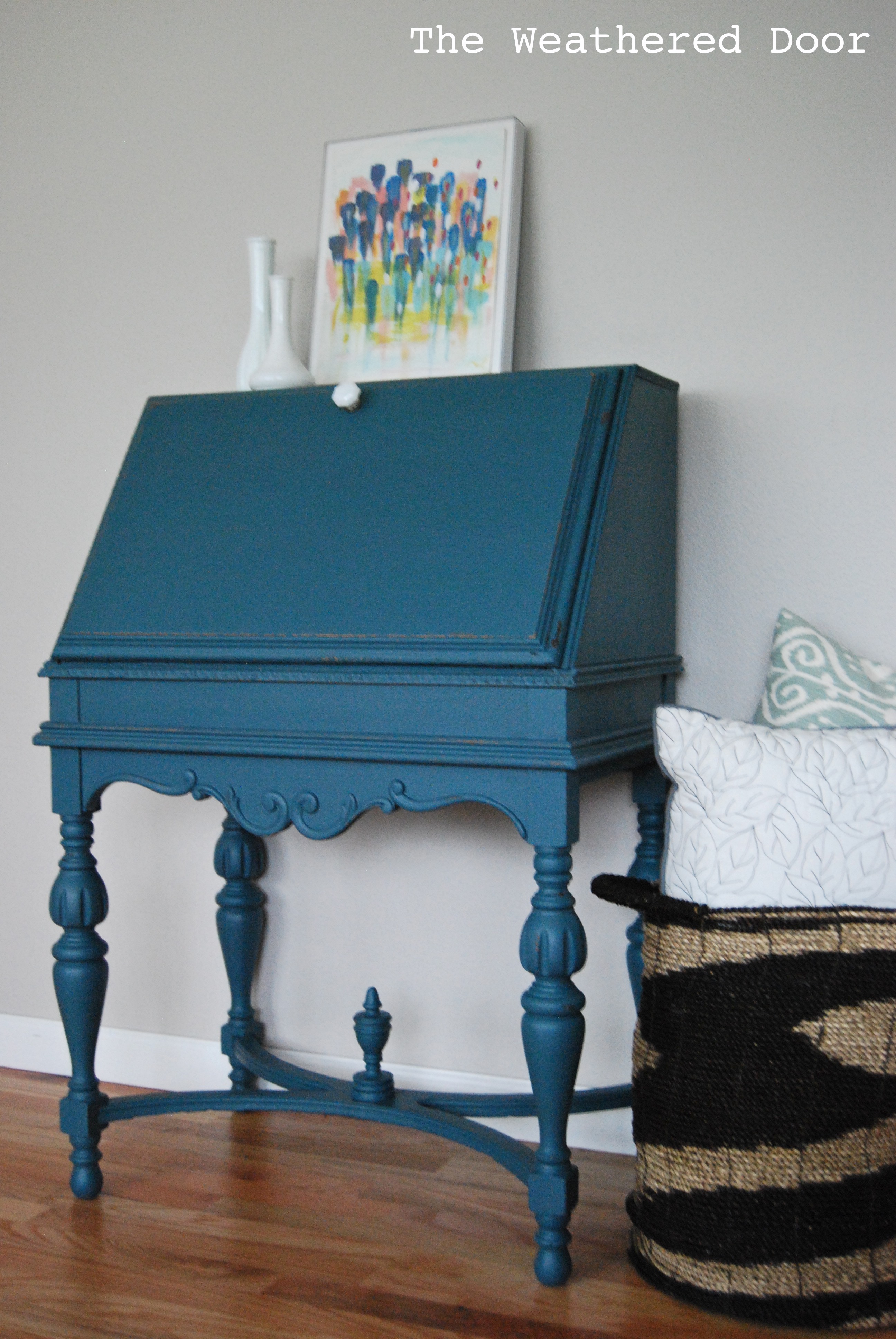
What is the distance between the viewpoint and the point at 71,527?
2.67 m

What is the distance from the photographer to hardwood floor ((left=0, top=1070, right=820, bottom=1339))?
1.65 meters

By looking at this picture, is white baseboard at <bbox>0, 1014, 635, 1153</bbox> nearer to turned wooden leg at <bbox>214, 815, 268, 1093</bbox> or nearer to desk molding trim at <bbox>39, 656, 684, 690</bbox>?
turned wooden leg at <bbox>214, 815, 268, 1093</bbox>

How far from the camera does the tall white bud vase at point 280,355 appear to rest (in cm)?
219

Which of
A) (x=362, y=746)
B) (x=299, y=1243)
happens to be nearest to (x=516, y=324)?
(x=362, y=746)

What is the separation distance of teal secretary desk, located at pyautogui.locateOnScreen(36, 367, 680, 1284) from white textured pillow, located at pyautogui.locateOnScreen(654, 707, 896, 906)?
0.17 metres

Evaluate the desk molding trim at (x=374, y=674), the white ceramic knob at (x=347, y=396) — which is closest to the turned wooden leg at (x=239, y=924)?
the desk molding trim at (x=374, y=674)

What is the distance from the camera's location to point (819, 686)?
194 cm

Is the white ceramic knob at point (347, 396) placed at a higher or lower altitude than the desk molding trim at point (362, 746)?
higher

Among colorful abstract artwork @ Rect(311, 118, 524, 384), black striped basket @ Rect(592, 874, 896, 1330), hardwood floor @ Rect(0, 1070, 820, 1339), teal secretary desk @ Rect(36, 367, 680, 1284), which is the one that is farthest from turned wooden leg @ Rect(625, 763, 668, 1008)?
colorful abstract artwork @ Rect(311, 118, 524, 384)

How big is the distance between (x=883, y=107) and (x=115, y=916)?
2.08 m

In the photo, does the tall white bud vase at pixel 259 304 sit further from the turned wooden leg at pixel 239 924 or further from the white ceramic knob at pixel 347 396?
the turned wooden leg at pixel 239 924

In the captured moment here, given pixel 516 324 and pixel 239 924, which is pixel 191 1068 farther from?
pixel 516 324

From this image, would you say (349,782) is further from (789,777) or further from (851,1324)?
(851,1324)

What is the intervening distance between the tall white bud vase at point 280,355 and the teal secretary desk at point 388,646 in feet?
0.22
